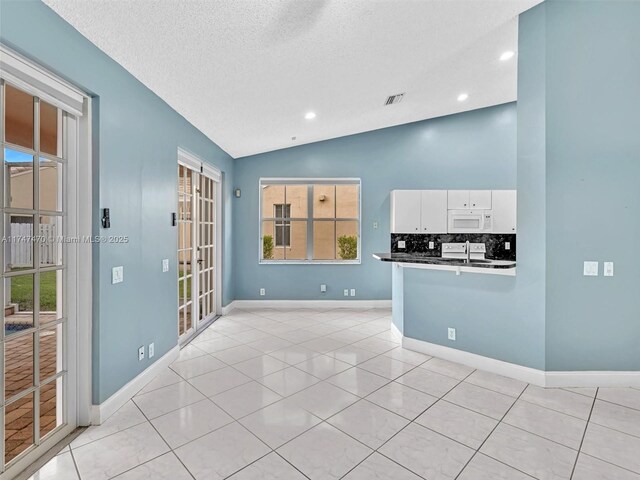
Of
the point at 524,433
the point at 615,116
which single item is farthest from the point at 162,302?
the point at 615,116

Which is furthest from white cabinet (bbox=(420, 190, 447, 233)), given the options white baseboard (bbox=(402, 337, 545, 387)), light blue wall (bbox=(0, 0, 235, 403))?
light blue wall (bbox=(0, 0, 235, 403))

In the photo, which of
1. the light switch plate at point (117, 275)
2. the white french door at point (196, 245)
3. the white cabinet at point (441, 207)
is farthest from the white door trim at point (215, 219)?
the white cabinet at point (441, 207)

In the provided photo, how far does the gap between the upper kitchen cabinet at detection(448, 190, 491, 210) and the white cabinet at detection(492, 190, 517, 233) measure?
133 millimetres

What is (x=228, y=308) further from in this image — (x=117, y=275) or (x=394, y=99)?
(x=394, y=99)

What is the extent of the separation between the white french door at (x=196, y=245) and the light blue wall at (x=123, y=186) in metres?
0.49

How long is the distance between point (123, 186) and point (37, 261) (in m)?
0.85

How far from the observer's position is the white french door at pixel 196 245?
3959mm

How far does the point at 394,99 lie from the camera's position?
4.25m

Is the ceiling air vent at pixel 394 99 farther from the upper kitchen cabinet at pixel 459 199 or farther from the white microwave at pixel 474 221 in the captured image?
the white microwave at pixel 474 221

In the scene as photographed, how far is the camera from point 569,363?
9.14 feet

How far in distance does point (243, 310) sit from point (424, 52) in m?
4.61

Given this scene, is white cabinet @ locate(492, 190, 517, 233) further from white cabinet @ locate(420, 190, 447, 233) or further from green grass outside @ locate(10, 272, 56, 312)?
green grass outside @ locate(10, 272, 56, 312)

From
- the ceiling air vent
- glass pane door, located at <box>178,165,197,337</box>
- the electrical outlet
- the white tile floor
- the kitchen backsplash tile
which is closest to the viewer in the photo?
the white tile floor

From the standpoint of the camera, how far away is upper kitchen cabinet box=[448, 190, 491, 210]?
527cm
